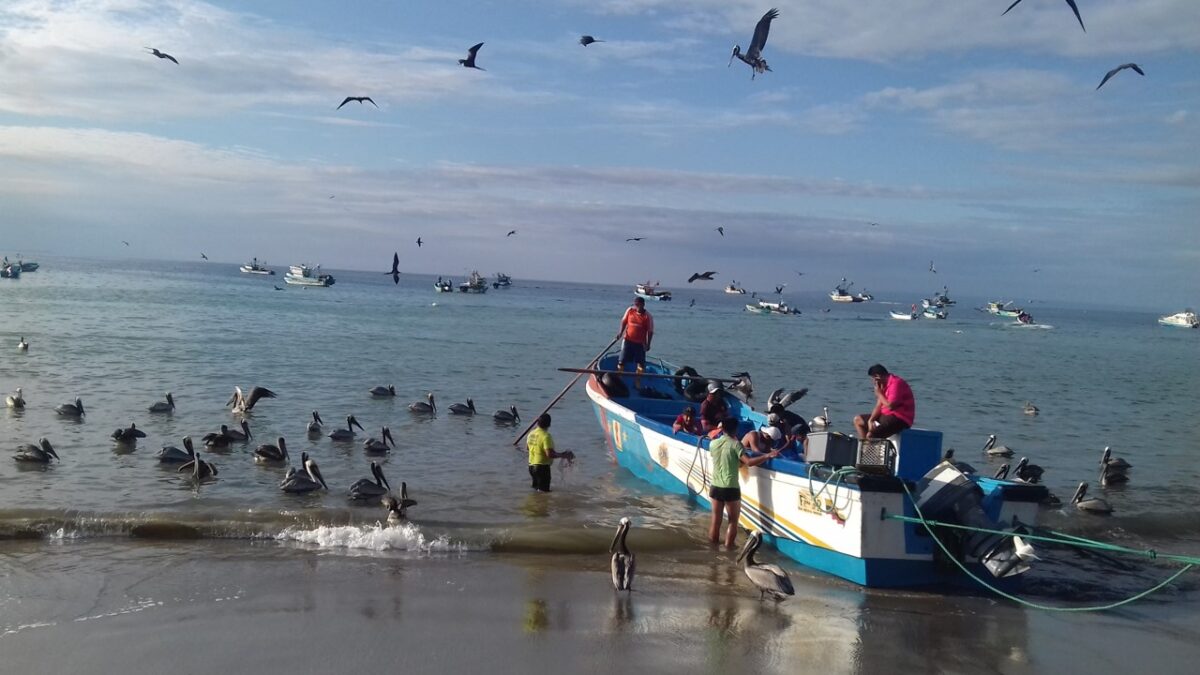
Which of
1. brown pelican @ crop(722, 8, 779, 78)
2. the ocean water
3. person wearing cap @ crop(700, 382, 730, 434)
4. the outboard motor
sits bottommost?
the ocean water

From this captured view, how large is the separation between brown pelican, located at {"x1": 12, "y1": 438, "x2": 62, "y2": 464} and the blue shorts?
9648mm

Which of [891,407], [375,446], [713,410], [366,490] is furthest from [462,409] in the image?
[891,407]

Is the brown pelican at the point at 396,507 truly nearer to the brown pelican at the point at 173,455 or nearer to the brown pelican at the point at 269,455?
the brown pelican at the point at 269,455

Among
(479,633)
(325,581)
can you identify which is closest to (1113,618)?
(479,633)

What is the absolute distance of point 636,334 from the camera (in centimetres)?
1697

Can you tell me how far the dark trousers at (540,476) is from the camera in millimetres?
13500

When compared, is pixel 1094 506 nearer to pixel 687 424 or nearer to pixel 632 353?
pixel 687 424

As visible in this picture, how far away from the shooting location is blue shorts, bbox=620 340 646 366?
17281 mm

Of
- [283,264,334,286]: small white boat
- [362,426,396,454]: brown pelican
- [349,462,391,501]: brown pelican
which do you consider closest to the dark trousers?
[349,462,391,501]: brown pelican

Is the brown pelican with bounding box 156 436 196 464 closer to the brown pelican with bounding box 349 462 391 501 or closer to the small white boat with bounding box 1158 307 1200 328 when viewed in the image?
the brown pelican with bounding box 349 462 391 501

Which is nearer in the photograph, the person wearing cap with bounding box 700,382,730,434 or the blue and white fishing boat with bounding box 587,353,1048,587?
the blue and white fishing boat with bounding box 587,353,1048,587

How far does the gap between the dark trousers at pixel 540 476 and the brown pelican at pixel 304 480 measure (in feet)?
9.99

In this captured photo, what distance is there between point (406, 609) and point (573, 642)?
1724 mm

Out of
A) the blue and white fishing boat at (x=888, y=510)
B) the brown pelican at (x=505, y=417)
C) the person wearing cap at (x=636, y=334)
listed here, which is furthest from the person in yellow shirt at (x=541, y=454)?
the brown pelican at (x=505, y=417)
